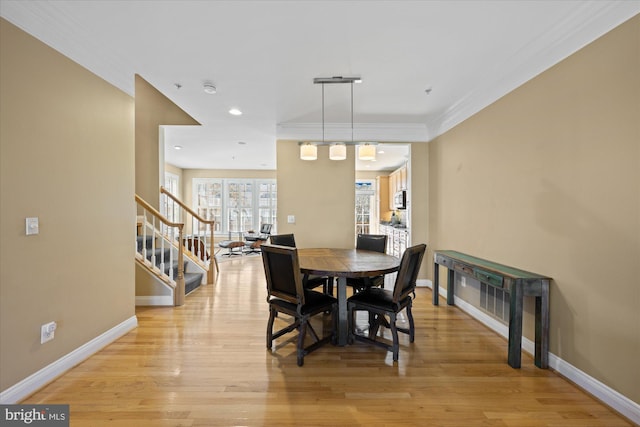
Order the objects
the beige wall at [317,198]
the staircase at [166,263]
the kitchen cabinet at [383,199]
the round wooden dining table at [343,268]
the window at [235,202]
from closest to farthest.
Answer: the round wooden dining table at [343,268]
the staircase at [166,263]
the beige wall at [317,198]
the kitchen cabinet at [383,199]
the window at [235,202]

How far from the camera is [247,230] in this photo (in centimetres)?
911

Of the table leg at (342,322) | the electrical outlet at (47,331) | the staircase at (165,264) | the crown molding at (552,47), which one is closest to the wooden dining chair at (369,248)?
the table leg at (342,322)

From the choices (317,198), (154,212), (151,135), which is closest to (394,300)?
(317,198)

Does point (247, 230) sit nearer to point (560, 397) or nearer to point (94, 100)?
point (94, 100)

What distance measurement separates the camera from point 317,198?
452cm

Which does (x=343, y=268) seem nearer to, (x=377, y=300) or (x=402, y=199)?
(x=377, y=300)

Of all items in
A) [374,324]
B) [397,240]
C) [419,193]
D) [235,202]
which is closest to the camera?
[374,324]

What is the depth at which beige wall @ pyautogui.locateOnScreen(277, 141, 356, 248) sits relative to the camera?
175 inches

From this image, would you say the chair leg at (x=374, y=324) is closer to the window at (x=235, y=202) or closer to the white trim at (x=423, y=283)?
the white trim at (x=423, y=283)

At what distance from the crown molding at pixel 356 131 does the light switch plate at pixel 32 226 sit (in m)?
3.07

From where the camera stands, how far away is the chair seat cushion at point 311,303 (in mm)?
2361

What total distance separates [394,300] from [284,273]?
3.12 feet

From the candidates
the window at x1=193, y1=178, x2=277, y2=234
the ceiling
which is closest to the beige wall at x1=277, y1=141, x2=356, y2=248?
the ceiling

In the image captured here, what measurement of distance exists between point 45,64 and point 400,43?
2640 millimetres
